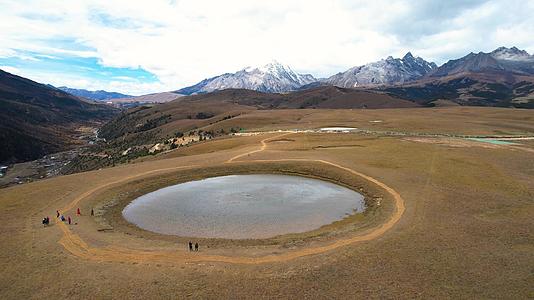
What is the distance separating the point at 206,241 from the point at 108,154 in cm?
14980

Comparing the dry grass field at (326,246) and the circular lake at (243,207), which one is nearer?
the dry grass field at (326,246)

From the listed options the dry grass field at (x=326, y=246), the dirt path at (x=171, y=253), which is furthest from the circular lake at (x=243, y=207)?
the dirt path at (x=171, y=253)

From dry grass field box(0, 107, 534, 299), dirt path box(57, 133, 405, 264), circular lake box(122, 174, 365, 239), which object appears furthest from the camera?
→ circular lake box(122, 174, 365, 239)

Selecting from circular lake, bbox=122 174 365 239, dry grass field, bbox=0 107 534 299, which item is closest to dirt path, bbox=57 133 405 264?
dry grass field, bbox=0 107 534 299

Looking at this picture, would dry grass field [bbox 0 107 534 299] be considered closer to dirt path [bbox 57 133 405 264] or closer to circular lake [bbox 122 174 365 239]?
dirt path [bbox 57 133 405 264]

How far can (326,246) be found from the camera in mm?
37906

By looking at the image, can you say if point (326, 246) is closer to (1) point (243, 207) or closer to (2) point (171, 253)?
(2) point (171, 253)

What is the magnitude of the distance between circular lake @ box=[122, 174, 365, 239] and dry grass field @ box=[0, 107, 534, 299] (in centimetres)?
249

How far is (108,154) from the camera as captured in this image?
174 meters

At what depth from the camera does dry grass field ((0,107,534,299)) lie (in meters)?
30.0

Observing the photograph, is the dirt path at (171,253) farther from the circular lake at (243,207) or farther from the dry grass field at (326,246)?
the circular lake at (243,207)

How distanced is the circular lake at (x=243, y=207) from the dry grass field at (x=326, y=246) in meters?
2.49

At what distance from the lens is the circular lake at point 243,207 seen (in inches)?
1828

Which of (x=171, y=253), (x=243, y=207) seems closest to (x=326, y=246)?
(x=171, y=253)
